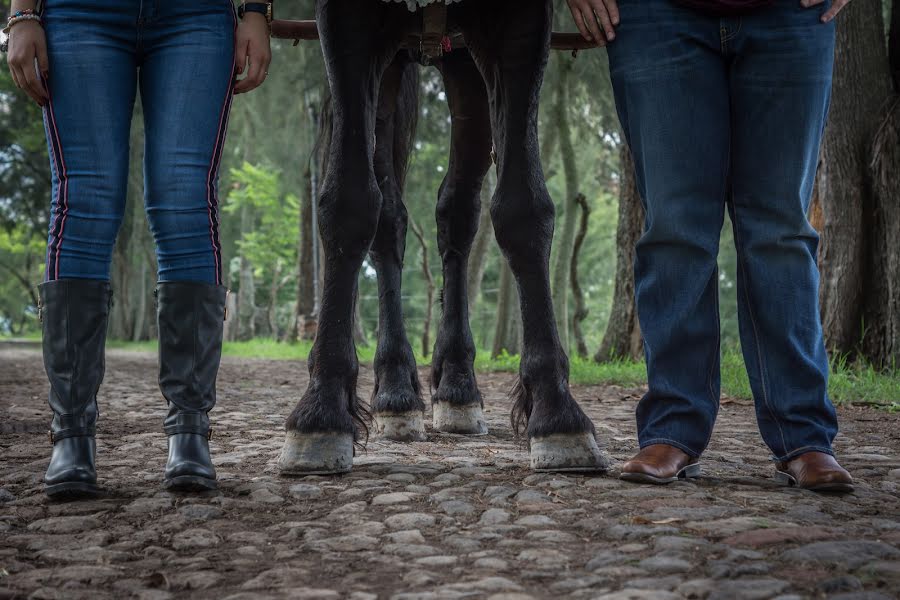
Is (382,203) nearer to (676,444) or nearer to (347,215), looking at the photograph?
(347,215)

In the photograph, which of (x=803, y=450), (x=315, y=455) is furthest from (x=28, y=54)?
(x=803, y=450)

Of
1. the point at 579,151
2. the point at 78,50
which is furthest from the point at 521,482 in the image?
the point at 579,151

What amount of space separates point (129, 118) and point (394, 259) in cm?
178

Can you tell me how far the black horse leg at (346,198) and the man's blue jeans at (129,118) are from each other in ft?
1.38

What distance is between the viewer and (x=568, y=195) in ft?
42.1

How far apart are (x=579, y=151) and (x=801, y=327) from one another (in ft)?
51.6

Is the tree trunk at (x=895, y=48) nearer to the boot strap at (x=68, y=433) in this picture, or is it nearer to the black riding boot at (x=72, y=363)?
the black riding boot at (x=72, y=363)

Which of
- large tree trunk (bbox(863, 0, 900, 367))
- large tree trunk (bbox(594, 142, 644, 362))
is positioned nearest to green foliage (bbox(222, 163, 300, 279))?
large tree trunk (bbox(594, 142, 644, 362))

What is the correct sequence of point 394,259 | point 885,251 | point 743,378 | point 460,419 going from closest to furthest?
→ 1. point 460,419
2. point 394,259
3. point 743,378
4. point 885,251

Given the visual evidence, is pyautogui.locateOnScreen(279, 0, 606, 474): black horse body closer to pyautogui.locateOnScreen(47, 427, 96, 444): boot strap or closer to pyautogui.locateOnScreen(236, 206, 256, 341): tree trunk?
pyautogui.locateOnScreen(47, 427, 96, 444): boot strap

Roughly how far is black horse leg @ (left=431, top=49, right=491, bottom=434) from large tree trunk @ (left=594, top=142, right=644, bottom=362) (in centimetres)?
590

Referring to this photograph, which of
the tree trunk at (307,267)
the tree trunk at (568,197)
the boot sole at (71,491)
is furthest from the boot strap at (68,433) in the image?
the tree trunk at (307,267)

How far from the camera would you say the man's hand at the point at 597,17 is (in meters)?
3.13

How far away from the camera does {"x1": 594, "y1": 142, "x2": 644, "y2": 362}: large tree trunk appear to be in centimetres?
1041
